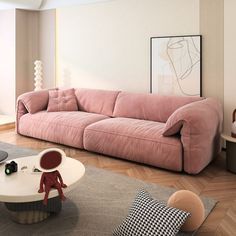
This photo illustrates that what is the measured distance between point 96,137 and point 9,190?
1.81m

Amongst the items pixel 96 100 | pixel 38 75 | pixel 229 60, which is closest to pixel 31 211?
pixel 96 100

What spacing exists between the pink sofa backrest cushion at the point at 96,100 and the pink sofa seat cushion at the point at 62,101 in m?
0.11

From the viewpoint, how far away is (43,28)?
5.71m

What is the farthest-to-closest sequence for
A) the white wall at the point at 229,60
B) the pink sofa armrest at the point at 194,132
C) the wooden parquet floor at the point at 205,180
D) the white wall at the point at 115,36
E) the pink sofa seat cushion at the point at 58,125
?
the white wall at the point at 115,36, the pink sofa seat cushion at the point at 58,125, the white wall at the point at 229,60, the pink sofa armrest at the point at 194,132, the wooden parquet floor at the point at 205,180

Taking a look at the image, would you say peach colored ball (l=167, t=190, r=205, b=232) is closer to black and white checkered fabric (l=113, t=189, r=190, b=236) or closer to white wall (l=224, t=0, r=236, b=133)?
black and white checkered fabric (l=113, t=189, r=190, b=236)

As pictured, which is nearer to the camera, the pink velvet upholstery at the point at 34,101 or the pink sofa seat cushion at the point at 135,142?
the pink sofa seat cushion at the point at 135,142

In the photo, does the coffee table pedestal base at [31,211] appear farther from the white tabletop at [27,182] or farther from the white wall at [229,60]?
the white wall at [229,60]

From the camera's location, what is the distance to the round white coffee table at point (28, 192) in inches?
74.8

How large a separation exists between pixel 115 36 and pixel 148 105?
1.43 m

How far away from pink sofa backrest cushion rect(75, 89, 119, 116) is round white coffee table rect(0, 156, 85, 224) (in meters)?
2.11

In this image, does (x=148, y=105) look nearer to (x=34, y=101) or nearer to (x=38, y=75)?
(x=34, y=101)

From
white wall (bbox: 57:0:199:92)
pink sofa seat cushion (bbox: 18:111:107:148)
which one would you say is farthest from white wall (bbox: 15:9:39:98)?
pink sofa seat cushion (bbox: 18:111:107:148)

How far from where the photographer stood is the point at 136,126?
11.6 feet

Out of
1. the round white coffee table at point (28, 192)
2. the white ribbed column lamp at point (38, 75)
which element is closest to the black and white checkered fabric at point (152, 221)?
the round white coffee table at point (28, 192)
